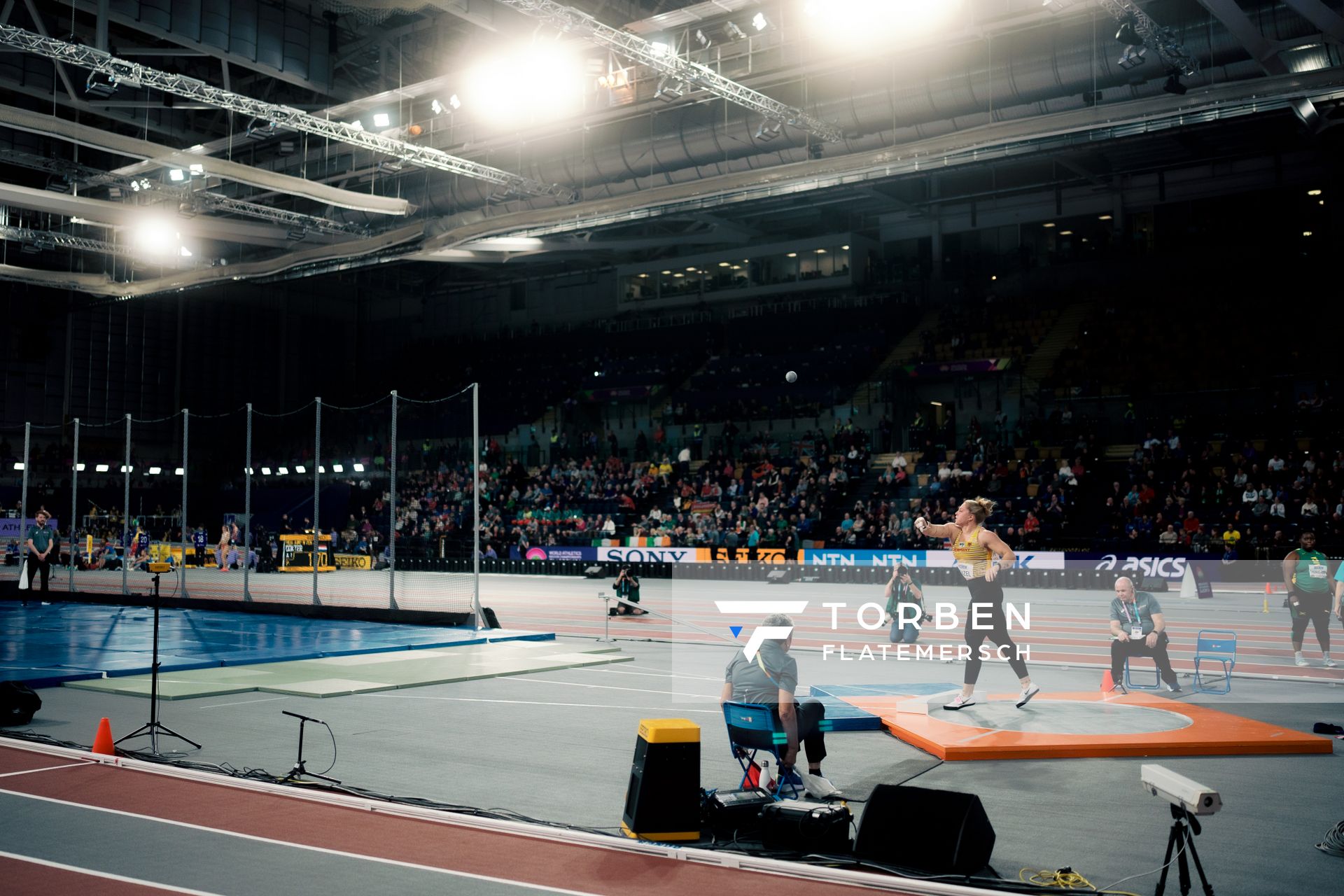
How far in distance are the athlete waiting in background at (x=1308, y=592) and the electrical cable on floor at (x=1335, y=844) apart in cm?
823

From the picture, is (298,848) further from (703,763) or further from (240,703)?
(240,703)

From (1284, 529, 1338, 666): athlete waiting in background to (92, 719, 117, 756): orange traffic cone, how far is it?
12700 millimetres

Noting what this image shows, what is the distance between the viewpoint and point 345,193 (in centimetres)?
2577

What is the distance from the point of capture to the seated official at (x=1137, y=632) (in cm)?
1117

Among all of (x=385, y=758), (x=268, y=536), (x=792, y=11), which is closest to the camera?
(x=385, y=758)

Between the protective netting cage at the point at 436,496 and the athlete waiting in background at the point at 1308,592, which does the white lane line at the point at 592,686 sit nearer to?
the athlete waiting in background at the point at 1308,592

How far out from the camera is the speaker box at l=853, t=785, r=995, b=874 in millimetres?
5324

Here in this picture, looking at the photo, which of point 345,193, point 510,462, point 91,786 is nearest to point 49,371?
point 510,462

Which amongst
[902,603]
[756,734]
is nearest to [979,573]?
[756,734]

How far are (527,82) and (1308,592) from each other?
14651 mm

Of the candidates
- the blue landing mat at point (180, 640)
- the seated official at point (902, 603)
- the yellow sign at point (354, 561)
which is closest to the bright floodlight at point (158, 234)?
the blue landing mat at point (180, 640)

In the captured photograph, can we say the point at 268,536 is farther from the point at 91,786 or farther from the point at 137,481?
the point at 91,786

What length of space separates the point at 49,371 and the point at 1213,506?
43441 mm

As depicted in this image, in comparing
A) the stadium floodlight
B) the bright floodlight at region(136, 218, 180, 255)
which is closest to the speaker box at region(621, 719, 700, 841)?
the stadium floodlight
